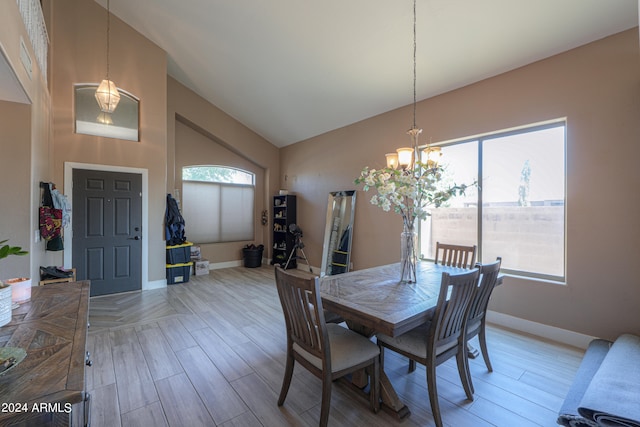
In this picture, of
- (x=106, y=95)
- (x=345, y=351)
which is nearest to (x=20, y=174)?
(x=106, y=95)

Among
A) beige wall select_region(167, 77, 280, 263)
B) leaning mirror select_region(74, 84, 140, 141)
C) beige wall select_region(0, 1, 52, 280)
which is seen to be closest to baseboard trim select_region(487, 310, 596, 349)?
beige wall select_region(167, 77, 280, 263)

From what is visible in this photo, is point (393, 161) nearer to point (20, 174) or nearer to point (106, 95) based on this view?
point (106, 95)

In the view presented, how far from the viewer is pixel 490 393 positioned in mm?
2125

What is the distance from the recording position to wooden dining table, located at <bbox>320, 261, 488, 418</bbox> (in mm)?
1676

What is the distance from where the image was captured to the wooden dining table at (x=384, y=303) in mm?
1676

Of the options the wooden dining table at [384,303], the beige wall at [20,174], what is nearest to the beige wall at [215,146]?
the beige wall at [20,174]

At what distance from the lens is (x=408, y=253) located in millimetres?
2457

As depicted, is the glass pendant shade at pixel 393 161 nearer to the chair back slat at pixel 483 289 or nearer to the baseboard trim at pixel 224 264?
the chair back slat at pixel 483 289

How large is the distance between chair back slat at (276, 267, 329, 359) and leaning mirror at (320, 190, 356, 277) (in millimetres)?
3396

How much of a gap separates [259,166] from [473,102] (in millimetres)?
5088

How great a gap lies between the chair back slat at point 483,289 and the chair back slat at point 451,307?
0.15m

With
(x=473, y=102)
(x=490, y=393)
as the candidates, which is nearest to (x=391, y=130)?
(x=473, y=102)

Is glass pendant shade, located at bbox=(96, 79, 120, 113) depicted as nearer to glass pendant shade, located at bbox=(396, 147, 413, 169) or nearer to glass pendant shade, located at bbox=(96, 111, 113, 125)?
glass pendant shade, located at bbox=(96, 111, 113, 125)

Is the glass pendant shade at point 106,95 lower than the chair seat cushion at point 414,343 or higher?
higher
